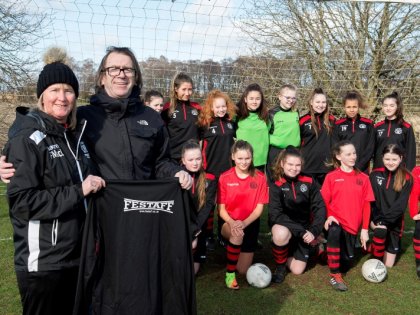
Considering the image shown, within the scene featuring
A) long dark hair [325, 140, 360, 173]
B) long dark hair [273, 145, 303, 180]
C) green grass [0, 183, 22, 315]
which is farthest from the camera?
long dark hair [325, 140, 360, 173]

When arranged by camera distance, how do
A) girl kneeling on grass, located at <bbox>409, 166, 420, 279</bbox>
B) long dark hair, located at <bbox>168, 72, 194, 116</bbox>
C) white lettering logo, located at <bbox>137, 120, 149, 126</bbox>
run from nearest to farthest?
white lettering logo, located at <bbox>137, 120, 149, 126</bbox> < girl kneeling on grass, located at <bbox>409, 166, 420, 279</bbox> < long dark hair, located at <bbox>168, 72, 194, 116</bbox>

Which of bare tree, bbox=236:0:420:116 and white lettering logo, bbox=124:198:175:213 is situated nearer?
white lettering logo, bbox=124:198:175:213

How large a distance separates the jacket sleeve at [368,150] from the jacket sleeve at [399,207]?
900 mm

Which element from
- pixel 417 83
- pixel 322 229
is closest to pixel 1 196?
pixel 322 229

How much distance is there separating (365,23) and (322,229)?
7926 millimetres

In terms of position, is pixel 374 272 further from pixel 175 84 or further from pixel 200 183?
pixel 175 84

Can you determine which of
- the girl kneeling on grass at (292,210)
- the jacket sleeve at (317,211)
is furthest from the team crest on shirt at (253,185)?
the jacket sleeve at (317,211)

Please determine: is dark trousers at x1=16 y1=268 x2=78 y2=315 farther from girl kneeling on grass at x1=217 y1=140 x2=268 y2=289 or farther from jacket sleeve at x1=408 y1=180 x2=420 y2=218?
jacket sleeve at x1=408 y1=180 x2=420 y2=218

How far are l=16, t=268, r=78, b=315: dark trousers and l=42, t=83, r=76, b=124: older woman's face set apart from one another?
79 cm

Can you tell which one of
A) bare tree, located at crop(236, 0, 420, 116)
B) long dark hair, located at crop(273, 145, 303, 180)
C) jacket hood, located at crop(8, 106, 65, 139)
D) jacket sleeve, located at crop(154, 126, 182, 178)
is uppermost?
bare tree, located at crop(236, 0, 420, 116)

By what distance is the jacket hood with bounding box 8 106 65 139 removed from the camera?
2156 mm

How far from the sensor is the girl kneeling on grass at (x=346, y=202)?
4.66 meters

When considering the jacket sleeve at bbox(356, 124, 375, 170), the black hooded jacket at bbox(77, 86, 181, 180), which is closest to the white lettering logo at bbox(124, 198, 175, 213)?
the black hooded jacket at bbox(77, 86, 181, 180)

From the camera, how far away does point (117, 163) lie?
2492mm
